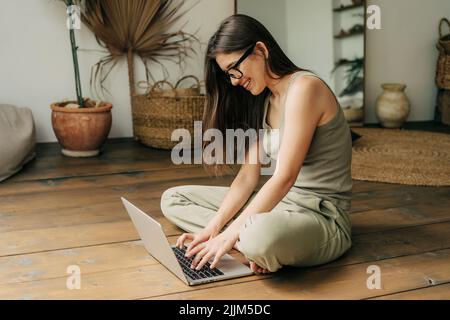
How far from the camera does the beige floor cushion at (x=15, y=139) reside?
2.78 m

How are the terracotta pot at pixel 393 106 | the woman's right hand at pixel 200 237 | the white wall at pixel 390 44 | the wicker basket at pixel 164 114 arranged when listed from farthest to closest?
1. the terracotta pot at pixel 393 106
2. the white wall at pixel 390 44
3. the wicker basket at pixel 164 114
4. the woman's right hand at pixel 200 237

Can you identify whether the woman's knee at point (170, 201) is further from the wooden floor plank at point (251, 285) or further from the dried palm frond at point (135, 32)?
the dried palm frond at point (135, 32)

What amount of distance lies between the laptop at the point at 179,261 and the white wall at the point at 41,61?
78.5 inches

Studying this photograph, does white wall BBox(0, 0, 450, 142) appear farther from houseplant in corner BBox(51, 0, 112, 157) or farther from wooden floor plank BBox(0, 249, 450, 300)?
wooden floor plank BBox(0, 249, 450, 300)

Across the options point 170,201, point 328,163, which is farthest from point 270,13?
point 328,163

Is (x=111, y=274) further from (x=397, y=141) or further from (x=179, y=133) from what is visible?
(x=397, y=141)

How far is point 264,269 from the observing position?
5.45 feet

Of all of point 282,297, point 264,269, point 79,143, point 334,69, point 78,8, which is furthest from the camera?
point 334,69

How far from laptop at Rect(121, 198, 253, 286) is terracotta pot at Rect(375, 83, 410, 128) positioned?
8.62 feet

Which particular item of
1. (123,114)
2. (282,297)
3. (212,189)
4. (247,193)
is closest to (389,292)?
(282,297)

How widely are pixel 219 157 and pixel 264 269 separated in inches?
15.6

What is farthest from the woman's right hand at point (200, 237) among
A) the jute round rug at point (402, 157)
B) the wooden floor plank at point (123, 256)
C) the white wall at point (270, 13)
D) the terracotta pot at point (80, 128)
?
the white wall at point (270, 13)

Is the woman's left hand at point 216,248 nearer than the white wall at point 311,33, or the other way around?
the woman's left hand at point 216,248

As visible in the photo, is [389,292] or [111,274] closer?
[389,292]
